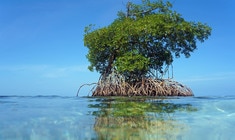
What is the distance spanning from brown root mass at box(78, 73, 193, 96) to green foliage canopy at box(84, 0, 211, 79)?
23.5 inches

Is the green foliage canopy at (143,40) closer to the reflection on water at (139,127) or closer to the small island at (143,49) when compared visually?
the small island at (143,49)

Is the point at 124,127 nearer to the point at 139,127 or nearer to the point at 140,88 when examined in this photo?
the point at 139,127

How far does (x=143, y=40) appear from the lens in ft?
55.7

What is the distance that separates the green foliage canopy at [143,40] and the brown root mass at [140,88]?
597 mm

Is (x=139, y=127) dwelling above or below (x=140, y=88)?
below

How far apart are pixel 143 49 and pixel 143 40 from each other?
0.89m

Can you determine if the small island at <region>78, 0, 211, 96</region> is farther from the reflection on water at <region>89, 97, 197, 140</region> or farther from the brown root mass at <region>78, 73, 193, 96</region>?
the reflection on water at <region>89, 97, 197, 140</region>

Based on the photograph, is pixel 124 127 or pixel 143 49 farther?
pixel 143 49

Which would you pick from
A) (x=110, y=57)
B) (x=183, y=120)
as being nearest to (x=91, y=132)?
(x=183, y=120)

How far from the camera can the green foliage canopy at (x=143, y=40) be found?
16266 millimetres

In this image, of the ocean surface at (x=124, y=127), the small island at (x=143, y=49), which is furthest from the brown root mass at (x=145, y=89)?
the ocean surface at (x=124, y=127)

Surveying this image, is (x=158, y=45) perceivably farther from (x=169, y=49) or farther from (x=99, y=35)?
(x=99, y=35)

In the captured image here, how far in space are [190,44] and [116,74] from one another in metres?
4.63

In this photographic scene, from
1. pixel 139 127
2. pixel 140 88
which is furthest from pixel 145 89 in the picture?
pixel 139 127
